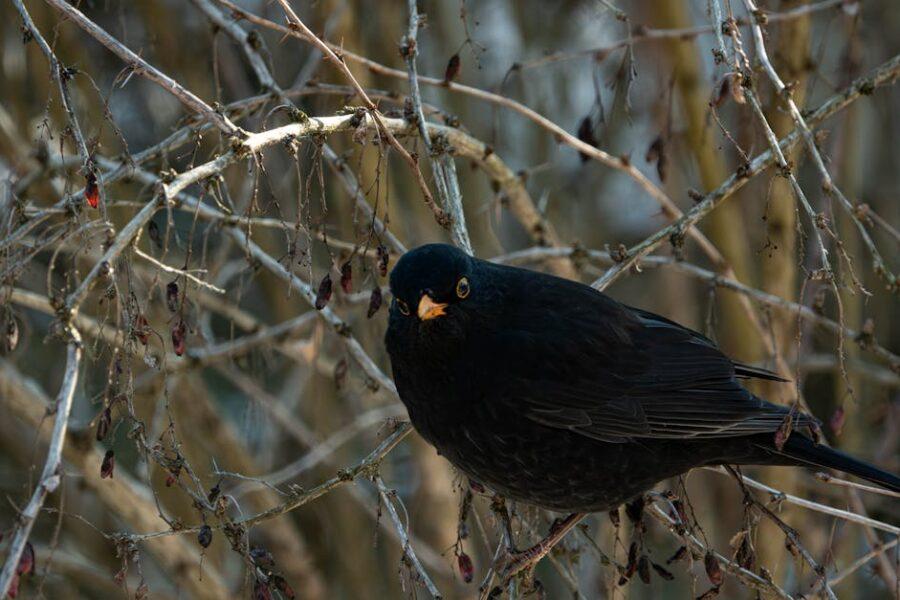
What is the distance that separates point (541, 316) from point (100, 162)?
5.23ft

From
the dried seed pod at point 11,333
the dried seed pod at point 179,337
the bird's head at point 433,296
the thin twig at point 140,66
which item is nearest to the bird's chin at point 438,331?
the bird's head at point 433,296

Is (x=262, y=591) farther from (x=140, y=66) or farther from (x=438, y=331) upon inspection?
(x=140, y=66)

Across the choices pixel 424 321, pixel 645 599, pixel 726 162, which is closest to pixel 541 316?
pixel 424 321

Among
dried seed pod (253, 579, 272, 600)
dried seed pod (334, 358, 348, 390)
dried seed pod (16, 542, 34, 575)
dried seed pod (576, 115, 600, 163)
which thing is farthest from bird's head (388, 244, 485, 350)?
dried seed pod (16, 542, 34, 575)

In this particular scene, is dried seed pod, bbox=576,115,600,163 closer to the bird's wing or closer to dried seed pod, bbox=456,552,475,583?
the bird's wing

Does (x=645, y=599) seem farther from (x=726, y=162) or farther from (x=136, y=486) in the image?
(x=136, y=486)

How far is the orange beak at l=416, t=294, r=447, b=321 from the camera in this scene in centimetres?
310

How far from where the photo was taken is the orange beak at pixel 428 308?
310 cm

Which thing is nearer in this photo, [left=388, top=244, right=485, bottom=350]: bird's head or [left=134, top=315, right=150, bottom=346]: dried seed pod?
[left=134, top=315, right=150, bottom=346]: dried seed pod

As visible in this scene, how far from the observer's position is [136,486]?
4914mm

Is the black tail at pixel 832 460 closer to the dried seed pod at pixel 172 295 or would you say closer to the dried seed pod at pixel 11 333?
the dried seed pod at pixel 172 295

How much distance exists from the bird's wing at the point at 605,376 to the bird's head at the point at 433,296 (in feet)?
0.43

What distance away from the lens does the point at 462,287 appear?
10.5 ft

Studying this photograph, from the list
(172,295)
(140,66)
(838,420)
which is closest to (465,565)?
(172,295)
